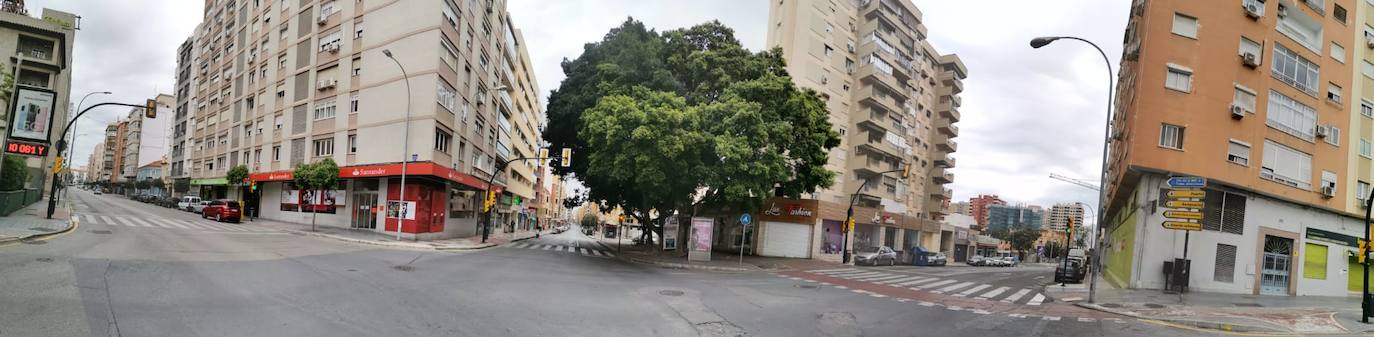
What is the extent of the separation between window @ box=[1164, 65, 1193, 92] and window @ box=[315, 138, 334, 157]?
38.0 metres

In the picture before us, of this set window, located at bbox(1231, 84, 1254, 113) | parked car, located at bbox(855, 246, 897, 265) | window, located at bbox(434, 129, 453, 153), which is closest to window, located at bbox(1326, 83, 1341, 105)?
window, located at bbox(1231, 84, 1254, 113)

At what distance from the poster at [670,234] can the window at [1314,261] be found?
26370 mm

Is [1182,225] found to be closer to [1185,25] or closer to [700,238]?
[1185,25]

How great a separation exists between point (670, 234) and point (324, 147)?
65.3 ft

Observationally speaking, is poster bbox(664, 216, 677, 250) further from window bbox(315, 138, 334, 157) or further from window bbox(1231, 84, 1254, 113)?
window bbox(1231, 84, 1254, 113)

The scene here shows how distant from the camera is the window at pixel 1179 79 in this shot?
20328 mm

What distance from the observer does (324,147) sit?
32.8 m

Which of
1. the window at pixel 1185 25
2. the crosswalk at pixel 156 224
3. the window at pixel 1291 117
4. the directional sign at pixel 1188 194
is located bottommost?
the crosswalk at pixel 156 224

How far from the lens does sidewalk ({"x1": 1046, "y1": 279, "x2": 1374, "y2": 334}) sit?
12211 millimetres

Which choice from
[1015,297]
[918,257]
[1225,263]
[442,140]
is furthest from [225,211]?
[1225,263]

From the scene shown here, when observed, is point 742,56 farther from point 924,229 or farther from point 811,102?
point 924,229

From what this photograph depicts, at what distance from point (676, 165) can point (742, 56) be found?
7.80 meters

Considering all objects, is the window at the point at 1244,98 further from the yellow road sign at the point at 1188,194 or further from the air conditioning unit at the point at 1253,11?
the yellow road sign at the point at 1188,194

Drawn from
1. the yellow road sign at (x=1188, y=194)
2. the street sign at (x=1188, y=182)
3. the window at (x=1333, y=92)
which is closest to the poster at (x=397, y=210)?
the street sign at (x=1188, y=182)
